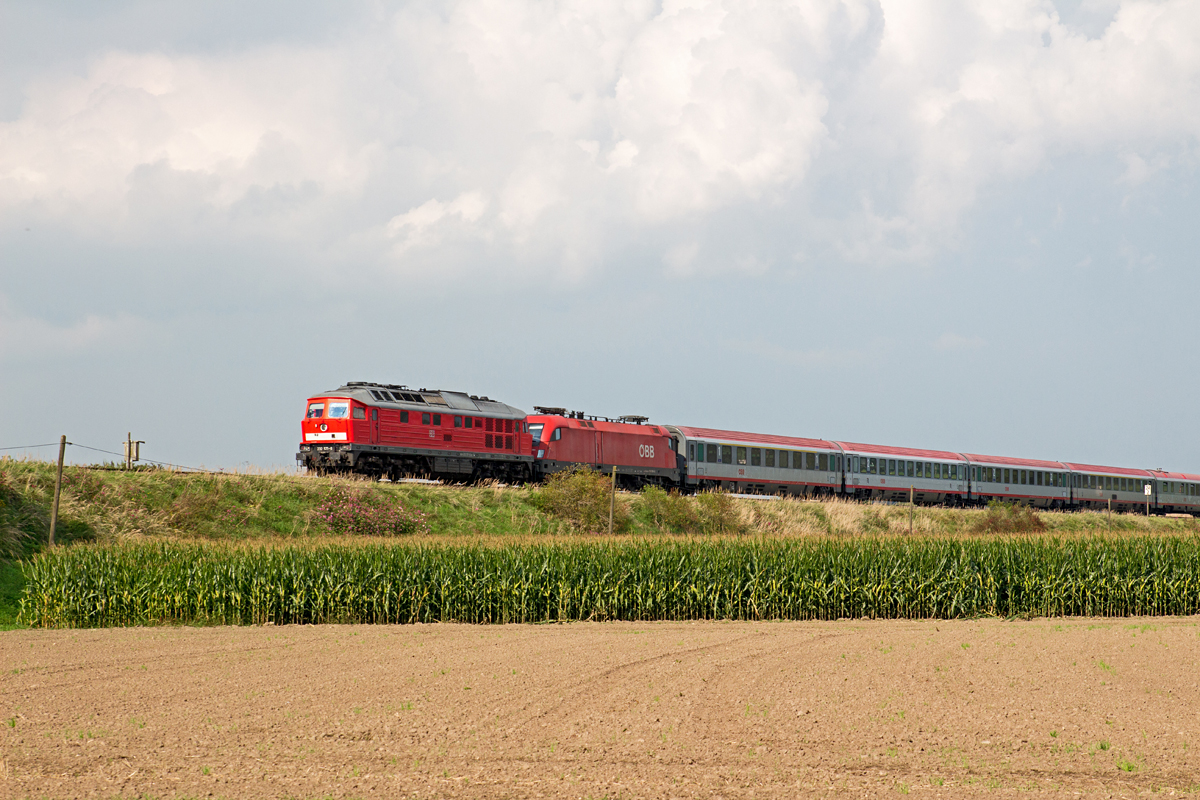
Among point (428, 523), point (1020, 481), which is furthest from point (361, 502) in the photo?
point (1020, 481)

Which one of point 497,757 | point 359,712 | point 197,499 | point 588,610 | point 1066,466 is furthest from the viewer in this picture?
point 1066,466

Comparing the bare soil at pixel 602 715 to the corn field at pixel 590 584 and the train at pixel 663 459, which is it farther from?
the train at pixel 663 459

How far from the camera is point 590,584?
2233 cm

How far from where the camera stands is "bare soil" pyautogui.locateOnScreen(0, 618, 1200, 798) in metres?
9.99

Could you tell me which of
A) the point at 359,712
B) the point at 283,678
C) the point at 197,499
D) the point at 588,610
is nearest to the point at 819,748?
the point at 359,712

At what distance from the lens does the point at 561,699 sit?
13445 millimetres

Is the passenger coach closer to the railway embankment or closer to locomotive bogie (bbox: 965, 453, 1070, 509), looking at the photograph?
the railway embankment

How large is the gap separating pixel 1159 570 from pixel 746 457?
29028 millimetres

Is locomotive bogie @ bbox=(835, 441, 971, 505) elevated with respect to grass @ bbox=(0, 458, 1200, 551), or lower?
elevated

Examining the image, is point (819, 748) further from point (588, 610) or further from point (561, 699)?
point (588, 610)

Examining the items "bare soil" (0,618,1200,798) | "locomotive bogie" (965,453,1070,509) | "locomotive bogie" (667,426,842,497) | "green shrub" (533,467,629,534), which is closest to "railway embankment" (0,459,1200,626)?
"green shrub" (533,467,629,534)

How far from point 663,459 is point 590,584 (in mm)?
27253

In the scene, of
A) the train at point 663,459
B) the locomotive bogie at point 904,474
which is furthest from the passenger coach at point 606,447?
the locomotive bogie at point 904,474

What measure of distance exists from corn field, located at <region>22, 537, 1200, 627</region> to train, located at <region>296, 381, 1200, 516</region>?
14.8 m
